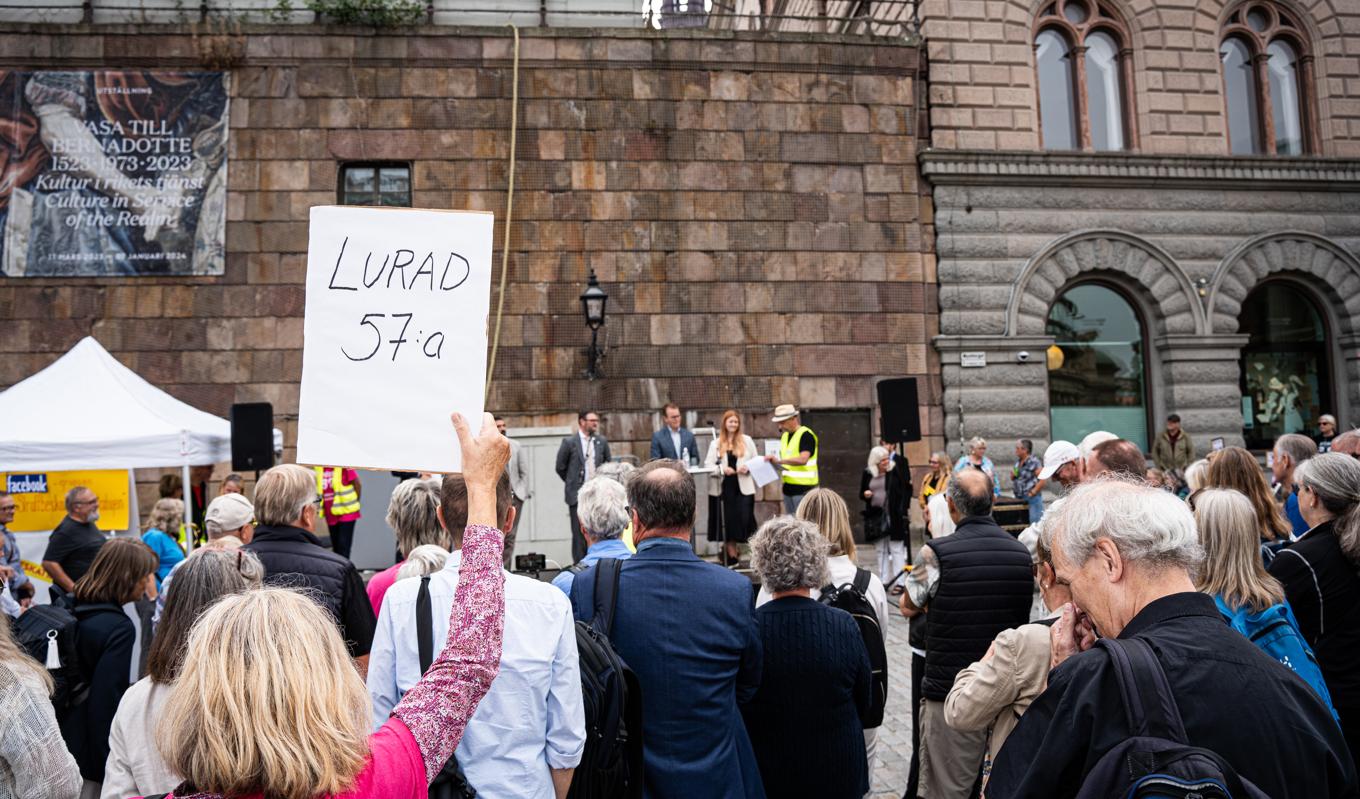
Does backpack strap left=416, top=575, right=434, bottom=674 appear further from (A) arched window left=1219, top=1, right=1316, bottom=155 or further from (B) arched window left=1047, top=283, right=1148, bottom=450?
(A) arched window left=1219, top=1, right=1316, bottom=155

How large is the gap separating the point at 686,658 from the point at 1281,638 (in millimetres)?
2164

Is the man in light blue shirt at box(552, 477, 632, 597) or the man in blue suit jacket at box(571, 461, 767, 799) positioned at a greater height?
the man in light blue shirt at box(552, 477, 632, 597)

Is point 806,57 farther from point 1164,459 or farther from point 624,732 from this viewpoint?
point 624,732

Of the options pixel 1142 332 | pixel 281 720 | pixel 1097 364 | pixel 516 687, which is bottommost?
pixel 516 687

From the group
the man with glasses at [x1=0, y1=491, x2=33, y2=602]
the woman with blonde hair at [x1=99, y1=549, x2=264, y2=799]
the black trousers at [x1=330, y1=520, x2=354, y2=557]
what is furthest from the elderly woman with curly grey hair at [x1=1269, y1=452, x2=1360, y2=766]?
the black trousers at [x1=330, y1=520, x2=354, y2=557]

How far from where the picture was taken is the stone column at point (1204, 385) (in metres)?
15.3

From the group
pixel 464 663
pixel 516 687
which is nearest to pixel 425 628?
pixel 516 687

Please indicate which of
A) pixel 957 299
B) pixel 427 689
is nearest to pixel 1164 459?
pixel 957 299

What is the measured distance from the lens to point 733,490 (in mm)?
11703

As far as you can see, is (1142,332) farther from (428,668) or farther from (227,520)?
(428,668)

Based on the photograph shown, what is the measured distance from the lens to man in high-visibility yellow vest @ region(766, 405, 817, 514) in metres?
11.7

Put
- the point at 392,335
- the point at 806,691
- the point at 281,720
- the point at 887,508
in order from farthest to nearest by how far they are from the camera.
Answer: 1. the point at 887,508
2. the point at 806,691
3. the point at 392,335
4. the point at 281,720

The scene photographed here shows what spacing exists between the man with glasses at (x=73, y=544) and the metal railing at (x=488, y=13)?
945 centimetres

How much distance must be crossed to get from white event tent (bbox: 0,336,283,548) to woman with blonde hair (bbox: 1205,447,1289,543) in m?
8.57
